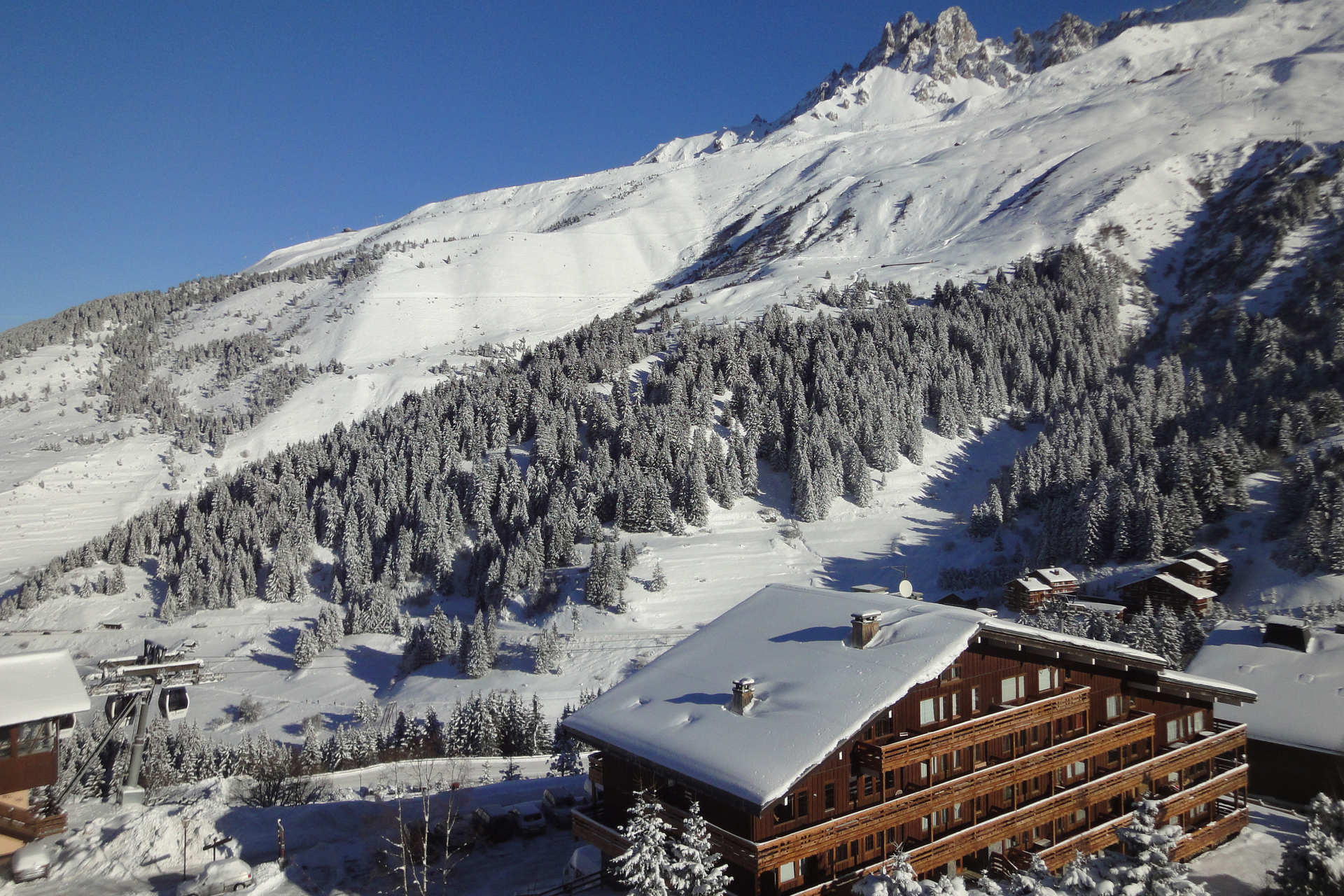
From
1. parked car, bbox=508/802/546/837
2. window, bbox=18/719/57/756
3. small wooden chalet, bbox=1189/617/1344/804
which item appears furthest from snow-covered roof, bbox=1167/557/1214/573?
window, bbox=18/719/57/756

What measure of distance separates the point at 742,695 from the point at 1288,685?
92.4 ft

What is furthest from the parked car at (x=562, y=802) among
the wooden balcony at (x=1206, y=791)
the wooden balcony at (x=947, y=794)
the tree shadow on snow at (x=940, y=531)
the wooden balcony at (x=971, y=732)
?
the tree shadow on snow at (x=940, y=531)

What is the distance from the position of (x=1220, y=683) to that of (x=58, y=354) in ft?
754

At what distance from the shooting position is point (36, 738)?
23641mm

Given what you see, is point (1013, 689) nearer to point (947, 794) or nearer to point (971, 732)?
point (971, 732)

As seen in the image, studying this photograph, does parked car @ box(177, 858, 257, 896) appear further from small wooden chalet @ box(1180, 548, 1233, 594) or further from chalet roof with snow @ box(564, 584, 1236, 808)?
small wooden chalet @ box(1180, 548, 1233, 594)

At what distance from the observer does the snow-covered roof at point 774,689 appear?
17.9 meters

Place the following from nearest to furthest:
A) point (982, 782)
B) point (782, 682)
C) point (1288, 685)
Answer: point (782, 682)
point (982, 782)
point (1288, 685)

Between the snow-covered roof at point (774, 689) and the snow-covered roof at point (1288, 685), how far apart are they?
60.3 ft

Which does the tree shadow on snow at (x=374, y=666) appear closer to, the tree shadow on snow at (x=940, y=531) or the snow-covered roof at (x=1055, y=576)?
the tree shadow on snow at (x=940, y=531)

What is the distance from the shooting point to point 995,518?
91.7 m

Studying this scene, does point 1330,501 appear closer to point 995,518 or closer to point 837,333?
point 995,518

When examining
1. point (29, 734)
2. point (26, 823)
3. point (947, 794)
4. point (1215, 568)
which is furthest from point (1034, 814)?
point (1215, 568)

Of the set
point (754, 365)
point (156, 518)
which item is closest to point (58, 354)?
point (156, 518)
